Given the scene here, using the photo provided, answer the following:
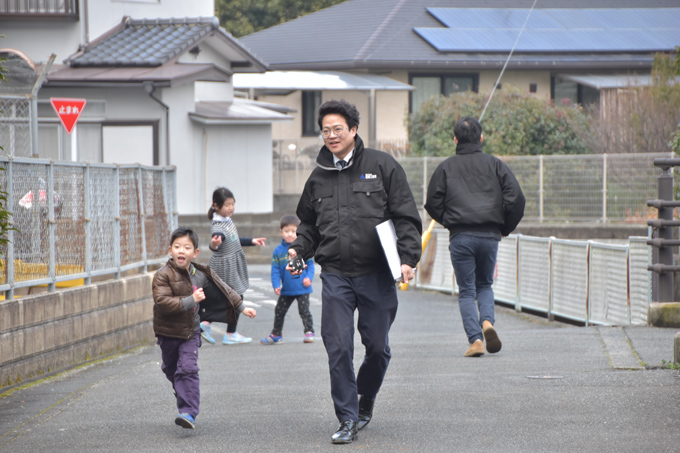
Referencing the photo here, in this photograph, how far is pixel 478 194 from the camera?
8.97 meters

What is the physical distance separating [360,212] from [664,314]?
510 centimetres

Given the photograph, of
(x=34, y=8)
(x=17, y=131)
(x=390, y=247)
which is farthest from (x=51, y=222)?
(x=34, y=8)

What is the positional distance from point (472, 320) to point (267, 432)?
3.27 m

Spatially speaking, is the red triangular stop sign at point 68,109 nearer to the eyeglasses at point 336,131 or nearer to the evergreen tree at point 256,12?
the eyeglasses at point 336,131

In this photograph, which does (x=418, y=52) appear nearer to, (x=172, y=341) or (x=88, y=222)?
(x=88, y=222)

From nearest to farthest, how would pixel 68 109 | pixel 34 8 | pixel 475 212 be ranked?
1. pixel 475 212
2. pixel 68 109
3. pixel 34 8

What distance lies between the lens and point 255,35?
131ft

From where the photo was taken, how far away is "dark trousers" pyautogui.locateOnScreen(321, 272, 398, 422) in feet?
19.8

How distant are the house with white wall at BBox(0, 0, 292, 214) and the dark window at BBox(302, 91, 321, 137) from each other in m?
8.67

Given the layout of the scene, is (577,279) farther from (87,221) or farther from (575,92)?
(575,92)

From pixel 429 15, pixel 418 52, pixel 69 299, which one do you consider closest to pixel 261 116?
pixel 418 52

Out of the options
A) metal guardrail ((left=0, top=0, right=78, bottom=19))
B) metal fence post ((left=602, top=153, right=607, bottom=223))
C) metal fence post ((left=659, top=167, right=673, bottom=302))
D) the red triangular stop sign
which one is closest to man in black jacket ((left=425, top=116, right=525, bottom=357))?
metal fence post ((left=659, top=167, right=673, bottom=302))

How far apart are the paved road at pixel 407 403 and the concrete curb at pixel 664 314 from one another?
0.19 m

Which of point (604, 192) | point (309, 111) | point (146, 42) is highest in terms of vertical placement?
point (146, 42)
